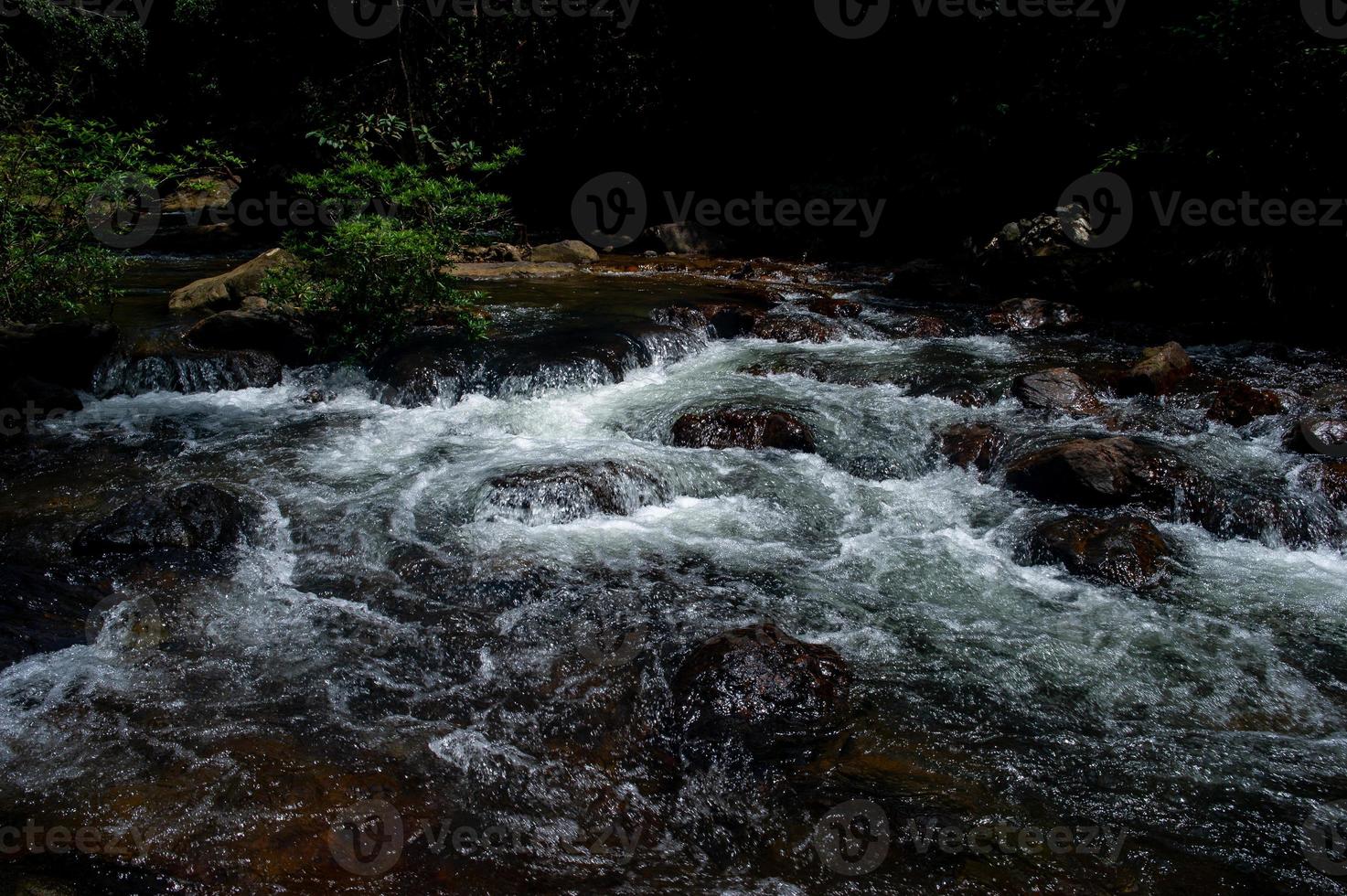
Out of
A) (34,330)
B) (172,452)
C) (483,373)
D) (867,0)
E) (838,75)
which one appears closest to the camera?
(172,452)

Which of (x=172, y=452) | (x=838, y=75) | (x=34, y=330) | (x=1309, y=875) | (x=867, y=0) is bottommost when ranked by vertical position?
(x=1309, y=875)

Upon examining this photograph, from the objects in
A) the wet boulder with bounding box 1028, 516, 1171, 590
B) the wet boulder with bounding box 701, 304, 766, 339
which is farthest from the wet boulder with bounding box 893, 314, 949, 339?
→ the wet boulder with bounding box 1028, 516, 1171, 590

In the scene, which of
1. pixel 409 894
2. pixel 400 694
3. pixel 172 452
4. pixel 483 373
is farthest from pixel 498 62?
pixel 409 894

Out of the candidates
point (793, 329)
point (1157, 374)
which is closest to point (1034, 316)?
point (1157, 374)

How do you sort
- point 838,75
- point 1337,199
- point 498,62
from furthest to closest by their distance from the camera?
point 498,62
point 838,75
point 1337,199

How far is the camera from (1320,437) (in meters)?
6.33

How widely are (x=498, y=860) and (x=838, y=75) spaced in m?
Result: 17.3

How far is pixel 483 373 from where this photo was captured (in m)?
8.43

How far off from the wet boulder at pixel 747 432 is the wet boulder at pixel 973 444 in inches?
45.1

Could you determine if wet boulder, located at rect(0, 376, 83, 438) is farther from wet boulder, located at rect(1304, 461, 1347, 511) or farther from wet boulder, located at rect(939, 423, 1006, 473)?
wet boulder, located at rect(1304, 461, 1347, 511)

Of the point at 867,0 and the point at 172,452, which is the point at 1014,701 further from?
the point at 867,0

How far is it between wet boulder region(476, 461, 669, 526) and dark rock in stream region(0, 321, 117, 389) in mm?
5139

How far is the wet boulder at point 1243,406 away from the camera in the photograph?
22.9ft

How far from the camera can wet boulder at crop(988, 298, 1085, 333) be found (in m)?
10.3
